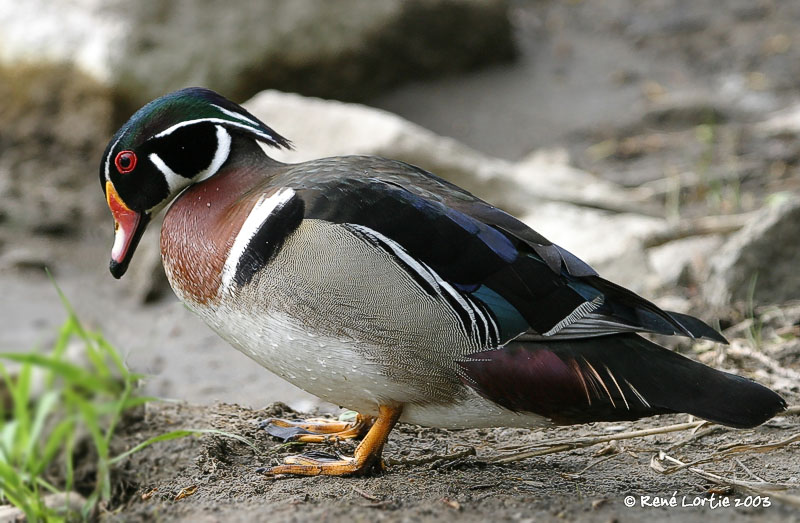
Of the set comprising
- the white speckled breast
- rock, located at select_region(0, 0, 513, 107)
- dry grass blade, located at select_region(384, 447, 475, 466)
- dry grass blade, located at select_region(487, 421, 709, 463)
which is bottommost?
dry grass blade, located at select_region(384, 447, 475, 466)

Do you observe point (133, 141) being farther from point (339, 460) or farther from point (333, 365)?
point (339, 460)

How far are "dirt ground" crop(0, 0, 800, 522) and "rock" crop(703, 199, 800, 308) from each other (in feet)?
0.42

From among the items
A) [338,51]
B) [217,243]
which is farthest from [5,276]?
[217,243]

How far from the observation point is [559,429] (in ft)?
11.1

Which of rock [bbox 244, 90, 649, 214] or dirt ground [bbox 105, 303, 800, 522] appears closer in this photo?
dirt ground [bbox 105, 303, 800, 522]

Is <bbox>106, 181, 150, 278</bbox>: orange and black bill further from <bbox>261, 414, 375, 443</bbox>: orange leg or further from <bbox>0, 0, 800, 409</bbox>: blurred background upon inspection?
<bbox>0, 0, 800, 409</bbox>: blurred background

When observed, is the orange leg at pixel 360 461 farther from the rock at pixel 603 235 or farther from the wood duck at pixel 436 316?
the rock at pixel 603 235

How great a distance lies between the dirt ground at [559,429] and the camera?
2.62m

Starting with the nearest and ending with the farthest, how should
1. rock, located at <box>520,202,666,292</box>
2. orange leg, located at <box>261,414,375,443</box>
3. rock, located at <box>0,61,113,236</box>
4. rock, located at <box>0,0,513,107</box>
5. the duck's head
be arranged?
1. the duck's head
2. orange leg, located at <box>261,414,375,443</box>
3. rock, located at <box>520,202,666,292</box>
4. rock, located at <box>0,61,113,236</box>
5. rock, located at <box>0,0,513,107</box>

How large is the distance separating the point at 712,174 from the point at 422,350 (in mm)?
4735

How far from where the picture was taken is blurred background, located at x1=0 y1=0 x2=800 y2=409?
→ 4934 mm

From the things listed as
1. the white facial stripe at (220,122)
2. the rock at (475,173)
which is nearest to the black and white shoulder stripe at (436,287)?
the white facial stripe at (220,122)

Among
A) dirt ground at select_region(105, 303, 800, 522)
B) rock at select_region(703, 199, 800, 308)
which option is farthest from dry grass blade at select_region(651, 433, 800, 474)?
rock at select_region(703, 199, 800, 308)

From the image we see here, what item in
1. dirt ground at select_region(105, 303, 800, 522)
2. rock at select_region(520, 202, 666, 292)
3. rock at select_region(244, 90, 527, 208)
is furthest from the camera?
rock at select_region(244, 90, 527, 208)
